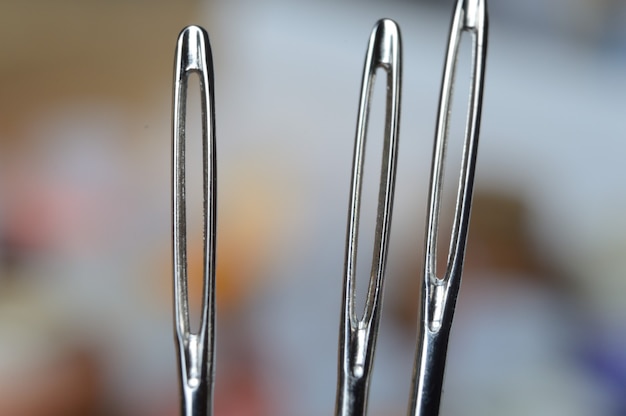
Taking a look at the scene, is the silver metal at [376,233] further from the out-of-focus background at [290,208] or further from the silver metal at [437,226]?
the out-of-focus background at [290,208]

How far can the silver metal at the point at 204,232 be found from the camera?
0.54ft

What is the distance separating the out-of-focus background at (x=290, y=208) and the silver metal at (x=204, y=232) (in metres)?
0.26

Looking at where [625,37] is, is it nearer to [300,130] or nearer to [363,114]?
[300,130]

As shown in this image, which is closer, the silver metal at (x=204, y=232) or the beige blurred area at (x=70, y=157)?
Result: the silver metal at (x=204, y=232)

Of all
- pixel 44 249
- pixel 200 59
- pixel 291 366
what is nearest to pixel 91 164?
pixel 44 249

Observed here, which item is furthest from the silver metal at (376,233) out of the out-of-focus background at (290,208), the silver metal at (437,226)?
the out-of-focus background at (290,208)

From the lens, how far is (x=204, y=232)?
170 millimetres

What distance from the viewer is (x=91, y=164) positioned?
50 cm

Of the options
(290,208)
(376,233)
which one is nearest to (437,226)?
(376,233)

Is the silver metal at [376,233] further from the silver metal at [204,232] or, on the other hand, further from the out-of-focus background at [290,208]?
the out-of-focus background at [290,208]

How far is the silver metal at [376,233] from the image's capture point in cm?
17

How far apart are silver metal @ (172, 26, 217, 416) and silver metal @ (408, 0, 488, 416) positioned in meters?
0.05

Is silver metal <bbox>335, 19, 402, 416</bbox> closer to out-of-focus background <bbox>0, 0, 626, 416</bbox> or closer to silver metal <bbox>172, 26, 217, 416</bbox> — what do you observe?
silver metal <bbox>172, 26, 217, 416</bbox>

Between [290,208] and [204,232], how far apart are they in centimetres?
37
